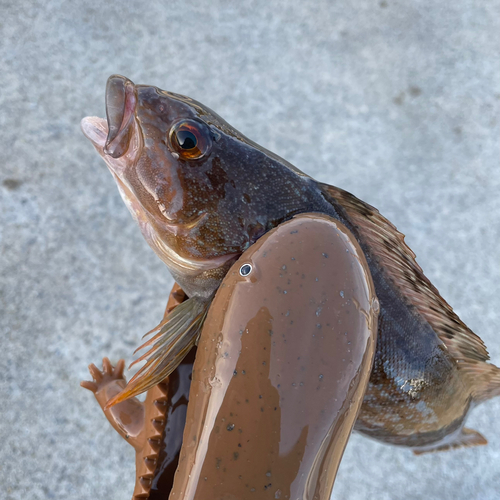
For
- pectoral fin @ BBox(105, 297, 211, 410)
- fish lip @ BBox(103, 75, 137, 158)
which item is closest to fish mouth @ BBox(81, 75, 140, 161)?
fish lip @ BBox(103, 75, 137, 158)

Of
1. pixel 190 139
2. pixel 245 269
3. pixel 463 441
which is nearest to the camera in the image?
pixel 245 269

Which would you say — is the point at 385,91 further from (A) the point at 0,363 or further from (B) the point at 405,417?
(A) the point at 0,363

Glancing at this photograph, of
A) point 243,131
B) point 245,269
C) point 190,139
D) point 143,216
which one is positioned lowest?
point 245,269

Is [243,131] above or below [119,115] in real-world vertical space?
above

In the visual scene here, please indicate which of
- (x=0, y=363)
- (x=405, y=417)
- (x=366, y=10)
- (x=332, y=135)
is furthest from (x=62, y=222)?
(x=366, y=10)

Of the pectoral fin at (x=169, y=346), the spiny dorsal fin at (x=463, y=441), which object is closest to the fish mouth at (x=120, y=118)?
the pectoral fin at (x=169, y=346)

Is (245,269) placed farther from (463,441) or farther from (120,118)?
(463,441)

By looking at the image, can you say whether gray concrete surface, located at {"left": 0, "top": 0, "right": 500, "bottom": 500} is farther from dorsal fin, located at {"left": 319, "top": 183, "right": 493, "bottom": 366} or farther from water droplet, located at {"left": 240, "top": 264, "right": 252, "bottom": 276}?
water droplet, located at {"left": 240, "top": 264, "right": 252, "bottom": 276}

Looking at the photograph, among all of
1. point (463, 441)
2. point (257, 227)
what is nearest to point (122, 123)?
point (257, 227)
